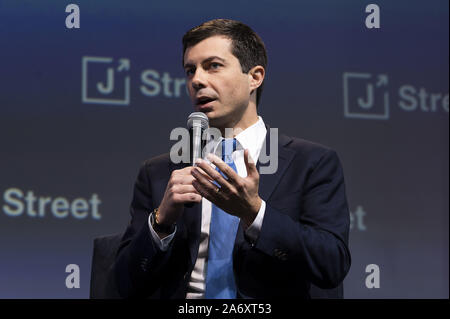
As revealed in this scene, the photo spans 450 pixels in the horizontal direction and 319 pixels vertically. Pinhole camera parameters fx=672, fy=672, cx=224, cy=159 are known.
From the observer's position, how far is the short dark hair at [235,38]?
2.46 m

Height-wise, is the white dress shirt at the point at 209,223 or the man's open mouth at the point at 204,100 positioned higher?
the man's open mouth at the point at 204,100

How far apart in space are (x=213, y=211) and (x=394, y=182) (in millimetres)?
1895

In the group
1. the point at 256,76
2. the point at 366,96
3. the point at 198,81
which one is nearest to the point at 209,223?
the point at 198,81

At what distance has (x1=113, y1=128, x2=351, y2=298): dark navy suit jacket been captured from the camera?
6.68ft

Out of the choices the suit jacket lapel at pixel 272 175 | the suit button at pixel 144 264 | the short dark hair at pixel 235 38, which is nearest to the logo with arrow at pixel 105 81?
the short dark hair at pixel 235 38

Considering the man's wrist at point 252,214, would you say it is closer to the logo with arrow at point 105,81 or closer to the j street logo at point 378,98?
the logo with arrow at point 105,81

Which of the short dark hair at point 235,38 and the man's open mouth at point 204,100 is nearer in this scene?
the man's open mouth at point 204,100

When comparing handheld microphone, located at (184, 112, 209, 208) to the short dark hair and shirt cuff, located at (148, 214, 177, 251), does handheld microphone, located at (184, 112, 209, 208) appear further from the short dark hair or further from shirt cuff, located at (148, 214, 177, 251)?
the short dark hair

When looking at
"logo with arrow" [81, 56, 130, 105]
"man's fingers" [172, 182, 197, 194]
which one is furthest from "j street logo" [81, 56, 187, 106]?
"man's fingers" [172, 182, 197, 194]

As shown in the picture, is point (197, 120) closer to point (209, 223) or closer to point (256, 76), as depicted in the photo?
point (209, 223)

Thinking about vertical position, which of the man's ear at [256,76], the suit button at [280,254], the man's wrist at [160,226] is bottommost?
the suit button at [280,254]

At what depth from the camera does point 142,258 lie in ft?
6.88

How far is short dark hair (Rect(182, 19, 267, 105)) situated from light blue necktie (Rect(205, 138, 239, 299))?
598mm

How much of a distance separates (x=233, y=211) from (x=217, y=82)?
0.57 meters
